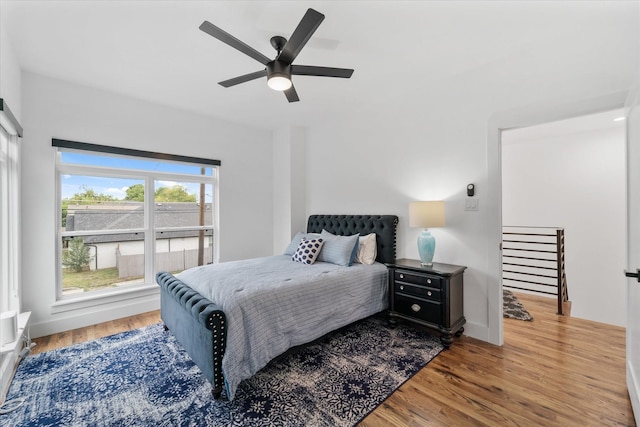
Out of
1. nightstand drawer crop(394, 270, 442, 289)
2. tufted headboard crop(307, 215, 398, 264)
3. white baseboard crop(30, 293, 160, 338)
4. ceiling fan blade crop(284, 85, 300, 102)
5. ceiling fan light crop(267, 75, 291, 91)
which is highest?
ceiling fan blade crop(284, 85, 300, 102)

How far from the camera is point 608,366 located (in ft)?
7.38

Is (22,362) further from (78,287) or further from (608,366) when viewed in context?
(608,366)

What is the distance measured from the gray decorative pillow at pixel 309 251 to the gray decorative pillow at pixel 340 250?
83 mm

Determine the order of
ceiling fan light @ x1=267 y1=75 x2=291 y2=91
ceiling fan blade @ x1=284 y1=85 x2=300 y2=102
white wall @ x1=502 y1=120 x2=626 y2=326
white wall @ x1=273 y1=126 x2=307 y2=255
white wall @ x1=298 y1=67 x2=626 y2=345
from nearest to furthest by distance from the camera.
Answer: ceiling fan light @ x1=267 y1=75 x2=291 y2=91
ceiling fan blade @ x1=284 y1=85 x2=300 y2=102
white wall @ x1=298 y1=67 x2=626 y2=345
white wall @ x1=502 y1=120 x2=626 y2=326
white wall @ x1=273 y1=126 x2=307 y2=255

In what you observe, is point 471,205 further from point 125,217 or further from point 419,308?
point 125,217

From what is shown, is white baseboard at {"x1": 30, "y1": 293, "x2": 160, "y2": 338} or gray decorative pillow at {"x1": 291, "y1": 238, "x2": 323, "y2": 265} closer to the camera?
white baseboard at {"x1": 30, "y1": 293, "x2": 160, "y2": 338}

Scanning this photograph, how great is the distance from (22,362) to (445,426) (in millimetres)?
3389

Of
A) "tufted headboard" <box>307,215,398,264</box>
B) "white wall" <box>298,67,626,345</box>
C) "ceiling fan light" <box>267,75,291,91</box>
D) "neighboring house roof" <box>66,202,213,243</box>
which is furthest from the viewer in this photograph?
"tufted headboard" <box>307,215,398,264</box>

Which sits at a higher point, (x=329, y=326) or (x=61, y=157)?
(x=61, y=157)

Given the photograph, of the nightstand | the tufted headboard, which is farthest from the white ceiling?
the nightstand

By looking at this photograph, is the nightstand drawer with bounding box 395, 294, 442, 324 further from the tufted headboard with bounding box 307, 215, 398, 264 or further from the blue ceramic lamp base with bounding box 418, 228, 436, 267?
the tufted headboard with bounding box 307, 215, 398, 264

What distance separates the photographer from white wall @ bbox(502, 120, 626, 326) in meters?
4.16

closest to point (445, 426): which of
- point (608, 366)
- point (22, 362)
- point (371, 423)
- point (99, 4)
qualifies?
point (371, 423)

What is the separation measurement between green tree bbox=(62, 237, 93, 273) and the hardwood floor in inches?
30.0
